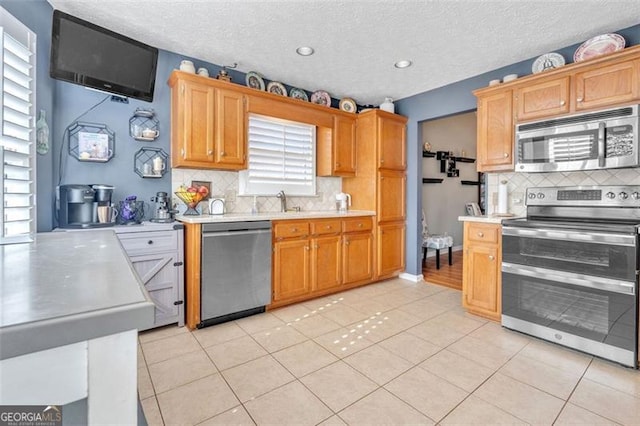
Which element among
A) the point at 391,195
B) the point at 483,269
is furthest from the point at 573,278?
the point at 391,195

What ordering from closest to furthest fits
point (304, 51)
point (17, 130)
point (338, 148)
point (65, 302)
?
point (65, 302), point (17, 130), point (304, 51), point (338, 148)

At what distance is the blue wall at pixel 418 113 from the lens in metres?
3.58

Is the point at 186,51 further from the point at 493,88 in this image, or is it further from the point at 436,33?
the point at 493,88

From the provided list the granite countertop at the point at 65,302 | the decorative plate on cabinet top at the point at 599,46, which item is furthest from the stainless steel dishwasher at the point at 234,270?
the decorative plate on cabinet top at the point at 599,46

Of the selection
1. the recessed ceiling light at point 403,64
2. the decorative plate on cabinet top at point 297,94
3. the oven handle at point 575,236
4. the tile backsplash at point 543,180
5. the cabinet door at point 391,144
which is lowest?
the oven handle at point 575,236

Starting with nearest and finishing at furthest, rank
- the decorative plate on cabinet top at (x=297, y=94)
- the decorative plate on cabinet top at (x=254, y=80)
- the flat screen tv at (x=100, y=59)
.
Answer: the flat screen tv at (x=100, y=59)
the decorative plate on cabinet top at (x=254, y=80)
the decorative plate on cabinet top at (x=297, y=94)

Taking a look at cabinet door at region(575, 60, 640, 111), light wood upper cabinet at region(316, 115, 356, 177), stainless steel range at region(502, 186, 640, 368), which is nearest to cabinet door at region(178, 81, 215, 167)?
light wood upper cabinet at region(316, 115, 356, 177)

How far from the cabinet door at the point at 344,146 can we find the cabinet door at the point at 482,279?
6.02ft

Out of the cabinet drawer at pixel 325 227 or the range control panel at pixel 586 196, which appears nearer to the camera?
the range control panel at pixel 586 196

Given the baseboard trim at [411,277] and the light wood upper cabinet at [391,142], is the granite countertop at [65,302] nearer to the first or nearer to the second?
the light wood upper cabinet at [391,142]

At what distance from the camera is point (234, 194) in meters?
3.44

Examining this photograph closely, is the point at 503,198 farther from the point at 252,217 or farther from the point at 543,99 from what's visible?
the point at 252,217

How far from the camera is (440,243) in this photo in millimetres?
4785

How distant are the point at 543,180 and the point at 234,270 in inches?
123
